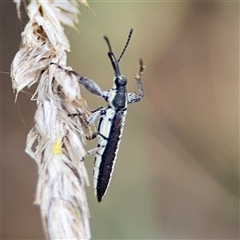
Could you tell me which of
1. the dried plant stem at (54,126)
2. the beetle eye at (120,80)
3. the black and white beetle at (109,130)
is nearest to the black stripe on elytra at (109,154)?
the black and white beetle at (109,130)

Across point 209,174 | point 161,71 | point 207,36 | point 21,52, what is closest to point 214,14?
point 207,36

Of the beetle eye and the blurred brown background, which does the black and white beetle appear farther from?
the blurred brown background

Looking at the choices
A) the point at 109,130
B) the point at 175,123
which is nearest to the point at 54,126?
the point at 109,130

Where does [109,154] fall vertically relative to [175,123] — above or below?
below

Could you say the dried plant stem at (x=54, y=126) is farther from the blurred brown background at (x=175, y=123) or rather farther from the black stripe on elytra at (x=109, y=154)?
the blurred brown background at (x=175, y=123)

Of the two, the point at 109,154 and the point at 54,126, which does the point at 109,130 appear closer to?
the point at 109,154

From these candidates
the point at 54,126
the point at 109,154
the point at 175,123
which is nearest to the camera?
the point at 54,126

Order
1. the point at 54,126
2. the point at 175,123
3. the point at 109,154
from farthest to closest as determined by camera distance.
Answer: the point at 175,123
the point at 109,154
the point at 54,126

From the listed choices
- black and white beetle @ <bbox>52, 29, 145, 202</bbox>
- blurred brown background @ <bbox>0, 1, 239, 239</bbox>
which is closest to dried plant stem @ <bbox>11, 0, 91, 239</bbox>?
black and white beetle @ <bbox>52, 29, 145, 202</bbox>
